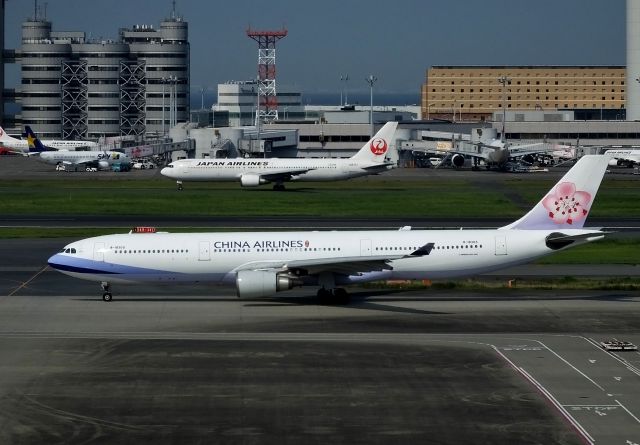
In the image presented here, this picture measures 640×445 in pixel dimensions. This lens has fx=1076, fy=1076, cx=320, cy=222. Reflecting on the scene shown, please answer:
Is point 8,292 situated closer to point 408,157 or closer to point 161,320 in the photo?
point 161,320

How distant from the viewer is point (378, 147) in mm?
112250

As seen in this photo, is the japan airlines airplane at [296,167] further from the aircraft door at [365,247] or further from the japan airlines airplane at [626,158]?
the aircraft door at [365,247]

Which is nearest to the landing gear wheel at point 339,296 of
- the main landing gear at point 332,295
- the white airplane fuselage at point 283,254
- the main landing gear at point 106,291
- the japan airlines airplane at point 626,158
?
the main landing gear at point 332,295

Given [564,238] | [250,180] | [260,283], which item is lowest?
[260,283]

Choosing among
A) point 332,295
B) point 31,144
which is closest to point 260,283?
point 332,295

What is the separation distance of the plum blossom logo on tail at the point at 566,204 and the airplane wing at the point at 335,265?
7141mm

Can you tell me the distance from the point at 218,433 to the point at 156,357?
31.7 ft

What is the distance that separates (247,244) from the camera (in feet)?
158

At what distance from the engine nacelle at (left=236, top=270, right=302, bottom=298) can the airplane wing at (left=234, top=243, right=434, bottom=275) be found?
2.63ft

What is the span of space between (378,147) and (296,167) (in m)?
8.82

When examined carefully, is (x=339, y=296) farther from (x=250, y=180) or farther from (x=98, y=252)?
(x=250, y=180)

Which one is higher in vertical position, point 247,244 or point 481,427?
point 247,244

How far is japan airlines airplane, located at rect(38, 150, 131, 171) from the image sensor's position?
151 m

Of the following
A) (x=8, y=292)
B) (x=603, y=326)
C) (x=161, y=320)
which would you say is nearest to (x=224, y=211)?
(x=8, y=292)
